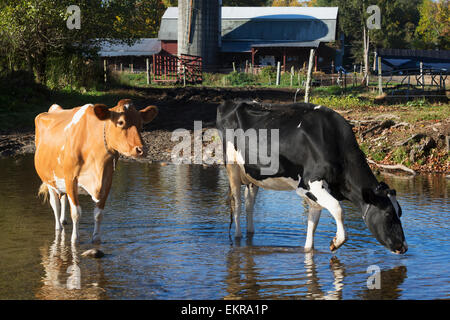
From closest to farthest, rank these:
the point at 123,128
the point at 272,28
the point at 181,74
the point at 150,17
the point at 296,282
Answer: the point at 296,282 → the point at 123,128 → the point at 181,74 → the point at 272,28 → the point at 150,17

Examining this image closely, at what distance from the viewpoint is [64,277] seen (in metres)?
6.98

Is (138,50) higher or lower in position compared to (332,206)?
higher

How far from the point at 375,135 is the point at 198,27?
33.5 m

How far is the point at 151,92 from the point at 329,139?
23237 mm

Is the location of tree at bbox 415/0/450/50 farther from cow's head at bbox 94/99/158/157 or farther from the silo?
cow's head at bbox 94/99/158/157

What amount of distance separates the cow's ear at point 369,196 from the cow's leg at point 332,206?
1.00 feet

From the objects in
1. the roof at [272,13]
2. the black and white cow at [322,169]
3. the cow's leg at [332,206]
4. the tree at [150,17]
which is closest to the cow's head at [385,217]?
Answer: the black and white cow at [322,169]

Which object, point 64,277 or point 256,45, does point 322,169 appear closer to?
point 64,277

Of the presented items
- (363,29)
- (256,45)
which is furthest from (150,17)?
(363,29)

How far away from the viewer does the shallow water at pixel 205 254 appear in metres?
6.65

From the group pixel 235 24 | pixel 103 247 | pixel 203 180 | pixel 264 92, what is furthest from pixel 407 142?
pixel 235 24

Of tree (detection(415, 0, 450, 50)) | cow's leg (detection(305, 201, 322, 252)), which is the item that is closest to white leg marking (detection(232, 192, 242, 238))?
cow's leg (detection(305, 201, 322, 252))

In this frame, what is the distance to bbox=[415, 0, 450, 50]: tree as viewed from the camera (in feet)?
215

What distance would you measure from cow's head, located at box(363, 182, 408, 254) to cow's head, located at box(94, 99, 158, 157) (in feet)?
8.76
